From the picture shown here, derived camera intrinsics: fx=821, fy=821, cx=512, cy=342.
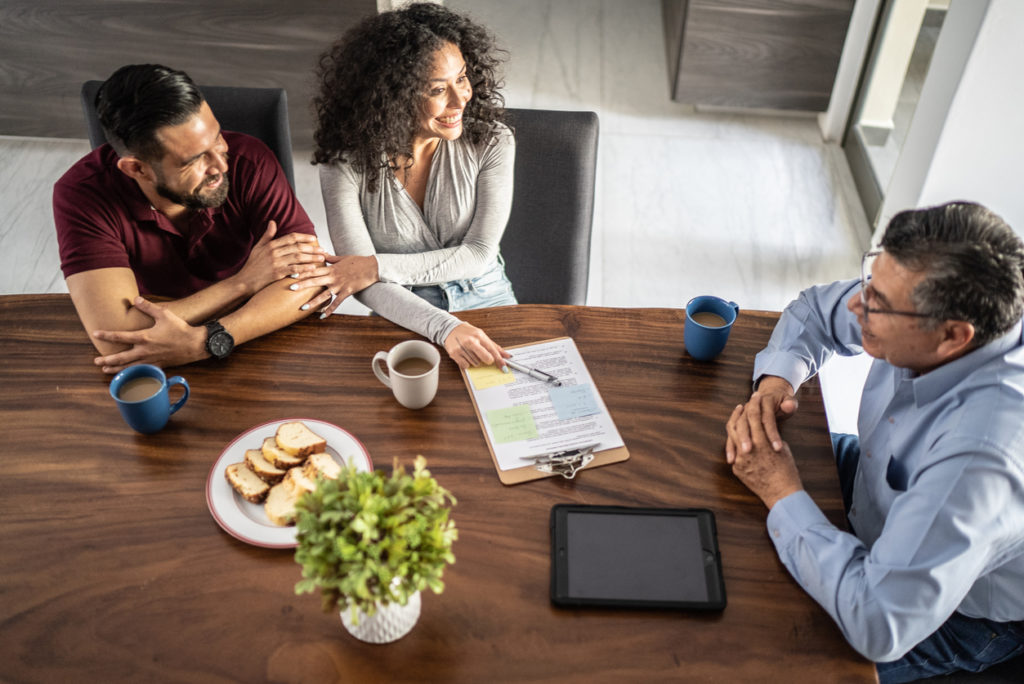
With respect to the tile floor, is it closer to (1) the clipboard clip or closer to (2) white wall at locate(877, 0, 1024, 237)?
(2) white wall at locate(877, 0, 1024, 237)

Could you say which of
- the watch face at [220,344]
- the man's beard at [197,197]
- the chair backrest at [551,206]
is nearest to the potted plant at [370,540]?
the watch face at [220,344]

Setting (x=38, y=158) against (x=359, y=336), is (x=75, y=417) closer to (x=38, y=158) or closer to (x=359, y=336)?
(x=359, y=336)

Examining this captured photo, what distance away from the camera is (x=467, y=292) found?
1984 millimetres

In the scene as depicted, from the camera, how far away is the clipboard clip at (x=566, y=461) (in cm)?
135

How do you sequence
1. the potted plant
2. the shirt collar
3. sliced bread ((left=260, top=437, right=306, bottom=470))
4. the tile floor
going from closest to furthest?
the potted plant
the shirt collar
sliced bread ((left=260, top=437, right=306, bottom=470))
the tile floor

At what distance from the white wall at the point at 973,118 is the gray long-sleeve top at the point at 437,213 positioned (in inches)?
59.6

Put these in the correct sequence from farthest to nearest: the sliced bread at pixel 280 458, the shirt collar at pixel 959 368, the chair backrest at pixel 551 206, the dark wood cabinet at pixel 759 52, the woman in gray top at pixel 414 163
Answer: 1. the dark wood cabinet at pixel 759 52
2. the chair backrest at pixel 551 206
3. the woman in gray top at pixel 414 163
4. the sliced bread at pixel 280 458
5. the shirt collar at pixel 959 368

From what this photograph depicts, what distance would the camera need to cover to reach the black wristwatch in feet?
5.01

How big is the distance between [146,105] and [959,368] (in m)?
1.54

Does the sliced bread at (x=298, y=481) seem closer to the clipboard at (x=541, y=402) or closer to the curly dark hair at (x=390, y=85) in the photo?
the clipboard at (x=541, y=402)

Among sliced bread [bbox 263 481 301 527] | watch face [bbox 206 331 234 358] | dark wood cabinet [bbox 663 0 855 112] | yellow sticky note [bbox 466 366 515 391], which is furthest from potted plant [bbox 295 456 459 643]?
dark wood cabinet [bbox 663 0 855 112]

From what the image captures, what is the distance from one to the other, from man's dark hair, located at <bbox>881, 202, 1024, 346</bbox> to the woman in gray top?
3.00ft

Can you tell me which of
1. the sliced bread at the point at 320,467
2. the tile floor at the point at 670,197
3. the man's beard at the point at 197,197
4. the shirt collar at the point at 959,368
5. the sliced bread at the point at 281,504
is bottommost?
the tile floor at the point at 670,197

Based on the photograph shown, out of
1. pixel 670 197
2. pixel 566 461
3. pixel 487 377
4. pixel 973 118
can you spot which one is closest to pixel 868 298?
pixel 566 461
